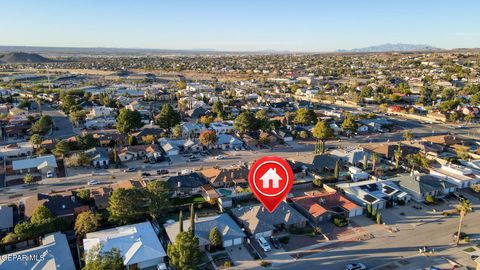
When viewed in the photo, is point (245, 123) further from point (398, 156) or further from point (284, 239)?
point (284, 239)

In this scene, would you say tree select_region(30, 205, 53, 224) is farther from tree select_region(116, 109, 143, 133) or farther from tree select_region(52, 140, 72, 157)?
tree select_region(116, 109, 143, 133)

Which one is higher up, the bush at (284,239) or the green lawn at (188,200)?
the green lawn at (188,200)

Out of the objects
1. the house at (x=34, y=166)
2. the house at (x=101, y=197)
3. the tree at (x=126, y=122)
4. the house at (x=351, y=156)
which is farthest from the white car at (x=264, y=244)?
the tree at (x=126, y=122)

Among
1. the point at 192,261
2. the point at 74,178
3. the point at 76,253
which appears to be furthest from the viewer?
the point at 74,178

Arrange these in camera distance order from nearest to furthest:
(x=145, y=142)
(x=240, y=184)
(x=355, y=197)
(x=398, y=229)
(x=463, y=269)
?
(x=463, y=269) → (x=398, y=229) → (x=355, y=197) → (x=240, y=184) → (x=145, y=142)

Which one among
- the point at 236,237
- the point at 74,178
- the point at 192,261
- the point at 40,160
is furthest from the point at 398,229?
the point at 40,160

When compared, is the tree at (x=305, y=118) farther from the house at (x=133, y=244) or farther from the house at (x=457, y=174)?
the house at (x=133, y=244)

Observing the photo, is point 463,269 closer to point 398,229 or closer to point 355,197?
point 398,229
